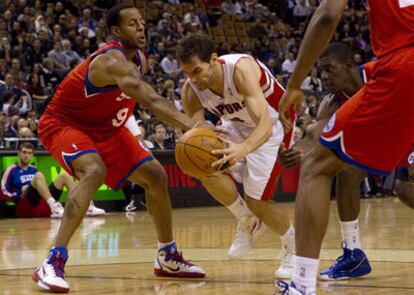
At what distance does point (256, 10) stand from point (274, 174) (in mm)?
17127

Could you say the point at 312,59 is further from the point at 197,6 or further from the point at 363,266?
the point at 197,6

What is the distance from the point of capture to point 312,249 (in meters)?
4.01

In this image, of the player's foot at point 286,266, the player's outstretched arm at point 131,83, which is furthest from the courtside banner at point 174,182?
the player's foot at point 286,266

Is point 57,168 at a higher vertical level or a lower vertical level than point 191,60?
lower

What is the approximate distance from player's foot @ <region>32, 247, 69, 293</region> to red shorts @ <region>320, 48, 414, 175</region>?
2.10 metres

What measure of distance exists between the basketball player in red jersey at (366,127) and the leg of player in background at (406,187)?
2.95m

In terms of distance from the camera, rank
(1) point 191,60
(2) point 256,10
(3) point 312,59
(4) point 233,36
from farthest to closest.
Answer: (2) point 256,10 < (4) point 233,36 < (1) point 191,60 < (3) point 312,59

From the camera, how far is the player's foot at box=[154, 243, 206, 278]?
5965mm

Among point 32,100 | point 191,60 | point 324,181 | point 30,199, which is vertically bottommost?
point 30,199

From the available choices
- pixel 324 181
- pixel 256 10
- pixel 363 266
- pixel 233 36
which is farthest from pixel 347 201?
pixel 256 10

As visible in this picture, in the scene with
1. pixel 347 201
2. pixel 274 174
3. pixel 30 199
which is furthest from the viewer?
pixel 30 199

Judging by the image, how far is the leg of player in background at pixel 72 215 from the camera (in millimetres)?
5366

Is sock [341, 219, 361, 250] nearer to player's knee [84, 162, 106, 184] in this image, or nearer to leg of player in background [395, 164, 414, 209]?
leg of player in background [395, 164, 414, 209]

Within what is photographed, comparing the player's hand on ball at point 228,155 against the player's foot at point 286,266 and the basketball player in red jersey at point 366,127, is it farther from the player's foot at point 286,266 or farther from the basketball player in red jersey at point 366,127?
the player's foot at point 286,266
